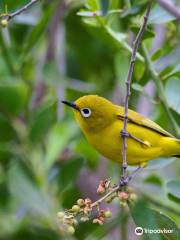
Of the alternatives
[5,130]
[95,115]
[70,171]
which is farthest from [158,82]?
[5,130]

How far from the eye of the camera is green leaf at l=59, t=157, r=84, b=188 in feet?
10.3

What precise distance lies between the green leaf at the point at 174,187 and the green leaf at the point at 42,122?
732mm

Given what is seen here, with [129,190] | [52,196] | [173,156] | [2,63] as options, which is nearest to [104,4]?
[129,190]

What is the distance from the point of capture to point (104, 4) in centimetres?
226

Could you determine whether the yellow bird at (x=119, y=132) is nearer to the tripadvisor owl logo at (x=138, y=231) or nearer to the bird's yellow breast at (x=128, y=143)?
the bird's yellow breast at (x=128, y=143)

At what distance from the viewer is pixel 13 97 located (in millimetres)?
3195

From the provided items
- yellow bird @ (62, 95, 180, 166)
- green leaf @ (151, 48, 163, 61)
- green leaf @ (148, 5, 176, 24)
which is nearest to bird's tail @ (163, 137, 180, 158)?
yellow bird @ (62, 95, 180, 166)

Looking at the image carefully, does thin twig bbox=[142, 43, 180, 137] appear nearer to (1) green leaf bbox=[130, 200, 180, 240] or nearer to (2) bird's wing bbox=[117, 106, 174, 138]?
(2) bird's wing bbox=[117, 106, 174, 138]

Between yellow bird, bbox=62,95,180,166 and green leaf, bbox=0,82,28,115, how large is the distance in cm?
36

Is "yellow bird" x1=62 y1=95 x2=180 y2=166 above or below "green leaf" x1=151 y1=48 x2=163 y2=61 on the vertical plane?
below

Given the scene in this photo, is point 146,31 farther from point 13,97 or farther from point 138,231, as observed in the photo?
point 138,231

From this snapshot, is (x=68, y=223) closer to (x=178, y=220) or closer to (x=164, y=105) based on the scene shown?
(x=164, y=105)

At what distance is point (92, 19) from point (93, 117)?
0.43 m

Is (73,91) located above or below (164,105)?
above
